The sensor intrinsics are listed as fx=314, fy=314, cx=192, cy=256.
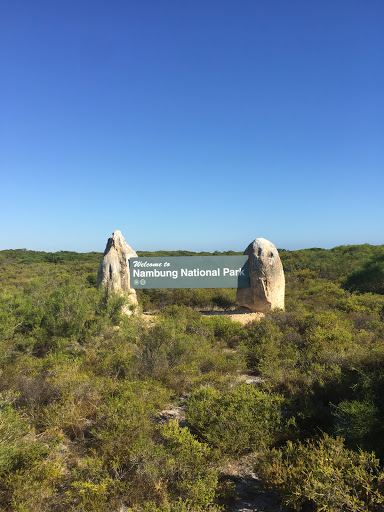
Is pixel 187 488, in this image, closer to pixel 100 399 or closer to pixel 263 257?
pixel 100 399

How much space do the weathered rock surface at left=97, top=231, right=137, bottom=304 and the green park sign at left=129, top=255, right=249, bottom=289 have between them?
0.26 meters

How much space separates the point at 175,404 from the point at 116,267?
278 inches

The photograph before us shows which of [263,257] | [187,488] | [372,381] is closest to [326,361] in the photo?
[372,381]

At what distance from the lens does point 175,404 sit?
Result: 5734 millimetres

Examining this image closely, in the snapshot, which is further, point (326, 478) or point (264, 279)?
point (264, 279)

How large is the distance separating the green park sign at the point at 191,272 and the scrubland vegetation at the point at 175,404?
2934mm

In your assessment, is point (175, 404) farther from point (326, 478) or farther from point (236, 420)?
point (326, 478)

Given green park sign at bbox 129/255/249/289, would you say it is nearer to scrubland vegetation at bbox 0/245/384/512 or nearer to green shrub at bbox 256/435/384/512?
scrubland vegetation at bbox 0/245/384/512

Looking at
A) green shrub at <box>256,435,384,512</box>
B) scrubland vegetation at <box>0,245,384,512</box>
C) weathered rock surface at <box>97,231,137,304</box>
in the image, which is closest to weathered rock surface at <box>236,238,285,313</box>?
scrubland vegetation at <box>0,245,384,512</box>

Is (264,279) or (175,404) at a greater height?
(264,279)

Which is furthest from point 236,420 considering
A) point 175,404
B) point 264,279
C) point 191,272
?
point 191,272

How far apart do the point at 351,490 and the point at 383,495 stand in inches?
11.1

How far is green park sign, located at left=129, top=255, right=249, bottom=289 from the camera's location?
40.1 ft

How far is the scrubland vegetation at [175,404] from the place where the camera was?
11.2 feet
